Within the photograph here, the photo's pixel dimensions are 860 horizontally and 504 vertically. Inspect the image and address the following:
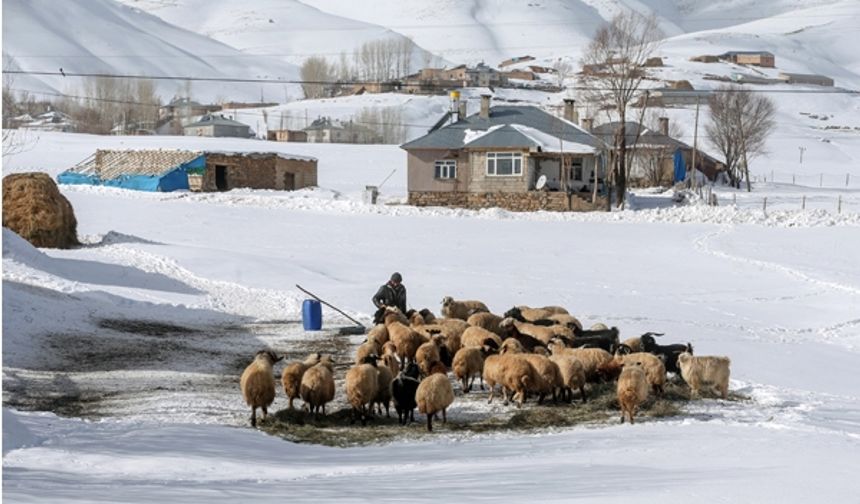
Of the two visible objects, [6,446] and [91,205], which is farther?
[91,205]

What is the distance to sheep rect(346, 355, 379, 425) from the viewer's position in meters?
13.7

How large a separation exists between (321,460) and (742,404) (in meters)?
5.77

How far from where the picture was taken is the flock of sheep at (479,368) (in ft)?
44.2

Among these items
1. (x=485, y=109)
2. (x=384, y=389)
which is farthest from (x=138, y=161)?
(x=384, y=389)

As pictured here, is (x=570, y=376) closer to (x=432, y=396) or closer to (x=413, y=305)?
(x=432, y=396)

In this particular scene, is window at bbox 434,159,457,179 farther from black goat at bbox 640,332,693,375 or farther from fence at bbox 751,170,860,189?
black goat at bbox 640,332,693,375

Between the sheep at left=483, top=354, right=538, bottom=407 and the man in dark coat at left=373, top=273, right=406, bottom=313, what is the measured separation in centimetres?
697

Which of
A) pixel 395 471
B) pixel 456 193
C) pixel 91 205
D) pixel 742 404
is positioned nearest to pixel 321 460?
pixel 395 471

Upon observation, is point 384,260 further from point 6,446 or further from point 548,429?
point 6,446

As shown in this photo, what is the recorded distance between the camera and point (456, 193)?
5884 centimetres

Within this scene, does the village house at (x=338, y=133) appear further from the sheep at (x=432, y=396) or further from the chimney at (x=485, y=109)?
the sheep at (x=432, y=396)

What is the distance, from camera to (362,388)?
45.0 feet

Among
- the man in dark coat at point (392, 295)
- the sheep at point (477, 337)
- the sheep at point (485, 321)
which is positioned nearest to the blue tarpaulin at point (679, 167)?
the man in dark coat at point (392, 295)

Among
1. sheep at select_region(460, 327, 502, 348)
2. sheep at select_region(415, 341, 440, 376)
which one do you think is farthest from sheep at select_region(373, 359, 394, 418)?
sheep at select_region(460, 327, 502, 348)
